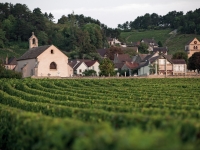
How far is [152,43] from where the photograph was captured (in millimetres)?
189125

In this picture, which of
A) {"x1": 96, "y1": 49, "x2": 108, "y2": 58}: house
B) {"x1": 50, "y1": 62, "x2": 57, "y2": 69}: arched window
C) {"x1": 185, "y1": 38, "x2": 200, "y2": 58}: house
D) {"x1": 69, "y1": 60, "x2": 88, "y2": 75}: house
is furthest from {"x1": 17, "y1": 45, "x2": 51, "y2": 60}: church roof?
{"x1": 185, "y1": 38, "x2": 200, "y2": 58}: house

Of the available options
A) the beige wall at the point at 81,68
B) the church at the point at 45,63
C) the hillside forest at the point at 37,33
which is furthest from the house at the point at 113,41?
the church at the point at 45,63

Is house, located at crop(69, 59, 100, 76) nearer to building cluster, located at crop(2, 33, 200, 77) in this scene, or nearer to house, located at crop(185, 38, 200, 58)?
building cluster, located at crop(2, 33, 200, 77)

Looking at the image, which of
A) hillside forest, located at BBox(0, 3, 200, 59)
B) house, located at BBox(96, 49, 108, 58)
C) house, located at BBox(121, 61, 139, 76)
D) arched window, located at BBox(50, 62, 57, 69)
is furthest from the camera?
house, located at BBox(96, 49, 108, 58)

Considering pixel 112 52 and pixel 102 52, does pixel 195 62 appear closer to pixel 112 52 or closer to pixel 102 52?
pixel 112 52

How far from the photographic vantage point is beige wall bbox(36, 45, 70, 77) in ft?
292

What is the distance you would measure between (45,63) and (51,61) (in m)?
1.25

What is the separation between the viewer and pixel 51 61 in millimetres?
90125

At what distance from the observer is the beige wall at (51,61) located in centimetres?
8894

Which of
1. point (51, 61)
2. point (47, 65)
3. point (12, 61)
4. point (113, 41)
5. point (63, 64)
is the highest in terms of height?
point (113, 41)

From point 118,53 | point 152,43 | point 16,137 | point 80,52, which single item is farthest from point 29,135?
point 152,43

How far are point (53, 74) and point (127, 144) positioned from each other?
7915 cm

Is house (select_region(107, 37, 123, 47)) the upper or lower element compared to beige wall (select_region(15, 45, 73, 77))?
upper

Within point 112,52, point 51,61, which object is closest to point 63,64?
point 51,61
